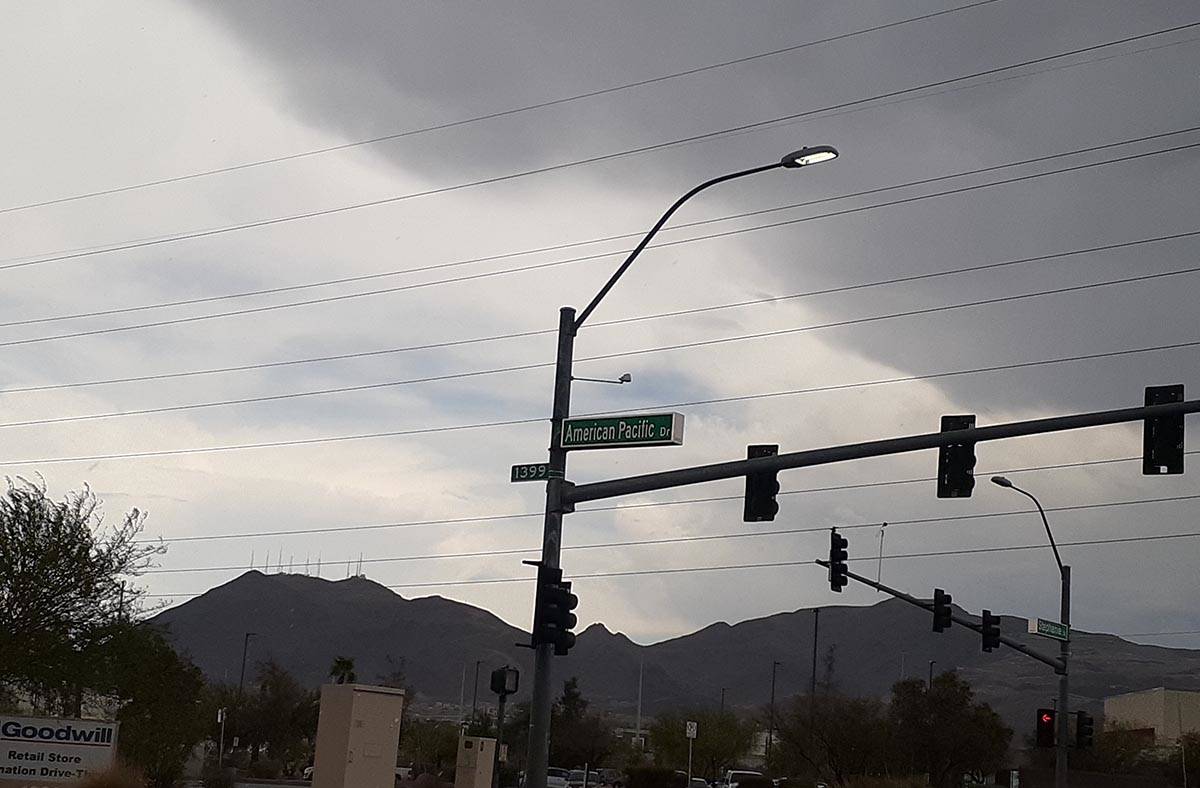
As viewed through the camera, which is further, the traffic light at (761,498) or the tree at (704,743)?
the tree at (704,743)

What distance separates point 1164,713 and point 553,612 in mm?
122233

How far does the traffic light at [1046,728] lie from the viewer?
42969mm

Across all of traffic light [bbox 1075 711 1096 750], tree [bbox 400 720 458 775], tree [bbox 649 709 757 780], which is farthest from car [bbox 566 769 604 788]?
traffic light [bbox 1075 711 1096 750]

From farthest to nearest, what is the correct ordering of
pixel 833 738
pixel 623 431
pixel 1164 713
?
1. pixel 1164 713
2. pixel 833 738
3. pixel 623 431

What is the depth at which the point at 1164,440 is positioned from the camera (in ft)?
70.9

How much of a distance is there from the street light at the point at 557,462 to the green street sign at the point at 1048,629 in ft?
65.9

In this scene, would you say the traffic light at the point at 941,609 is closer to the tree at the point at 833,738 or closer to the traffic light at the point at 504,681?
the traffic light at the point at 504,681

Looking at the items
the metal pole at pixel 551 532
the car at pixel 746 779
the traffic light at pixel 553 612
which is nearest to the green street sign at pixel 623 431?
the metal pole at pixel 551 532

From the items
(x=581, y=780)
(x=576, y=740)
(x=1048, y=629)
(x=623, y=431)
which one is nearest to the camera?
(x=623, y=431)

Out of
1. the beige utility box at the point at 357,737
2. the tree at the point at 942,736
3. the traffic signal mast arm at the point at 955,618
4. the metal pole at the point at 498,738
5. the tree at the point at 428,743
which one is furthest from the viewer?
the tree at the point at 428,743

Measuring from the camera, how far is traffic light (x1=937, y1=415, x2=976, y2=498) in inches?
895

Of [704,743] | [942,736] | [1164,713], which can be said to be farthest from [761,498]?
[1164,713]

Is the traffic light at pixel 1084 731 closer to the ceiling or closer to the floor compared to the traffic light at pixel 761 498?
closer to the floor

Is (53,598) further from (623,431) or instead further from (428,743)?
(428,743)
